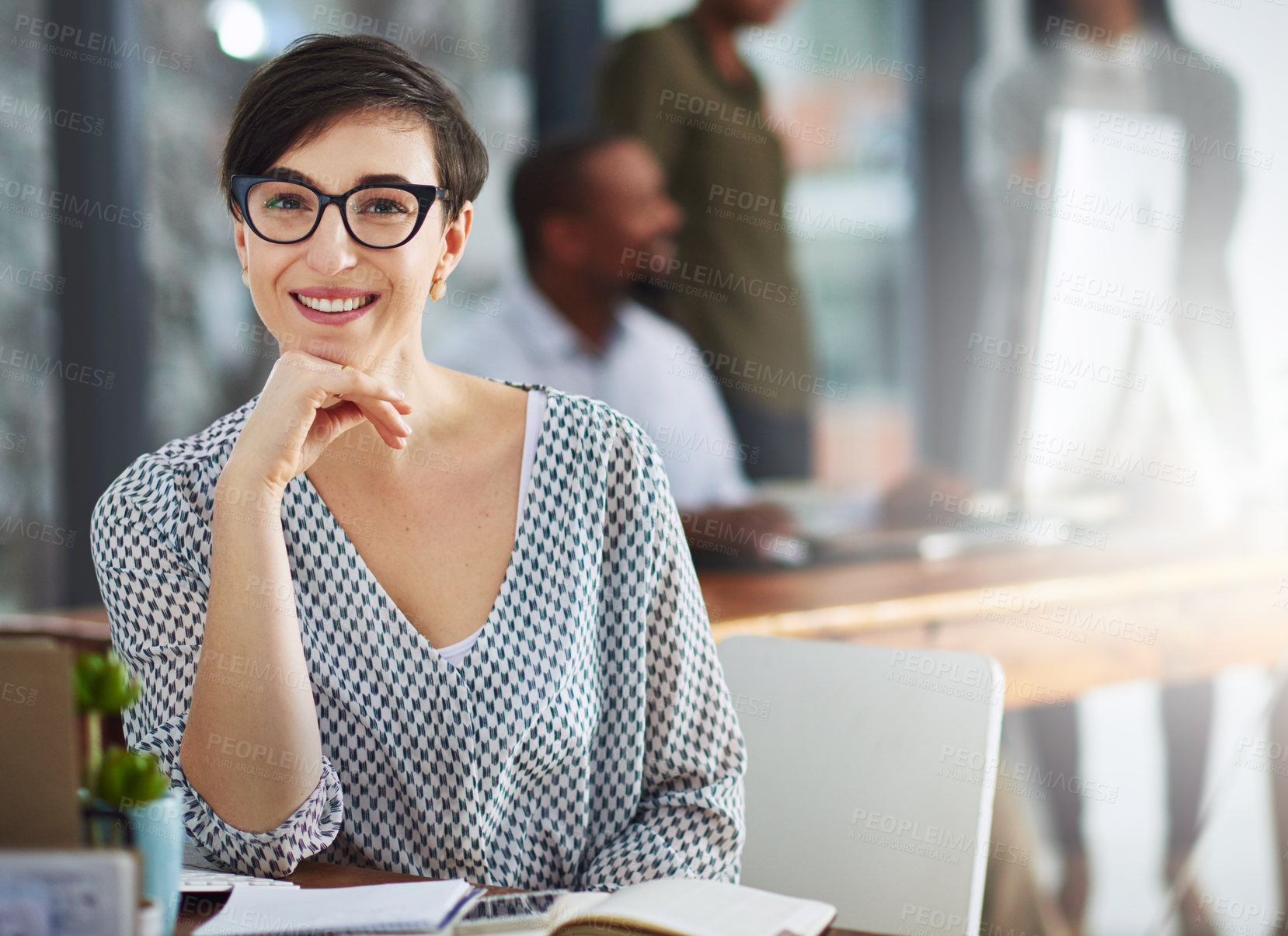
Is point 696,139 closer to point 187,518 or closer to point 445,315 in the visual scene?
point 445,315

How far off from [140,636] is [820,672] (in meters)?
0.71

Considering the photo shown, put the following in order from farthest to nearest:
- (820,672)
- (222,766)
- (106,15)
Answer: (106,15) → (820,672) → (222,766)

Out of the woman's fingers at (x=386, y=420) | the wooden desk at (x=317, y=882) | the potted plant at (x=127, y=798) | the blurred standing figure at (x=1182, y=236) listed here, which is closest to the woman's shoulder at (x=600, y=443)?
the woman's fingers at (x=386, y=420)

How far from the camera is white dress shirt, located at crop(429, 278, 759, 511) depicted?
300 centimetres

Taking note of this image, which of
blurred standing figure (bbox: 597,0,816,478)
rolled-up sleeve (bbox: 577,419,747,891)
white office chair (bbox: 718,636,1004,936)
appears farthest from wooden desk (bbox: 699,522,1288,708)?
blurred standing figure (bbox: 597,0,816,478)

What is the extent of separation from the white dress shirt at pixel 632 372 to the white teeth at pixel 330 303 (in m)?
1.81

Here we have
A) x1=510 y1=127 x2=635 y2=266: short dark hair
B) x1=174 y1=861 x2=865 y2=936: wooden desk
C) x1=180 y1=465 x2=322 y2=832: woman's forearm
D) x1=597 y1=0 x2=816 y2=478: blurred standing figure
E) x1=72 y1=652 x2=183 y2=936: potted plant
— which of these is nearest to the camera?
x1=72 y1=652 x2=183 y2=936: potted plant

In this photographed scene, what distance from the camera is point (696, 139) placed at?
3650 mm

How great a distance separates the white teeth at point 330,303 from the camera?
3.77 feet

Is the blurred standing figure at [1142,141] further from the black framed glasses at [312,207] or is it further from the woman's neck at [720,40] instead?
the black framed glasses at [312,207]

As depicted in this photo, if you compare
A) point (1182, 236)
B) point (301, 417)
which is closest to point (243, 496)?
point (301, 417)

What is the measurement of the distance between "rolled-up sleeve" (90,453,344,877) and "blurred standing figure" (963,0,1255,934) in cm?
221

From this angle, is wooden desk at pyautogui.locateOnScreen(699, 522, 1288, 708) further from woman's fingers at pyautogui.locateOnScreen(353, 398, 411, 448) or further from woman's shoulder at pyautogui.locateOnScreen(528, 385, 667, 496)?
woman's fingers at pyautogui.locateOnScreen(353, 398, 411, 448)

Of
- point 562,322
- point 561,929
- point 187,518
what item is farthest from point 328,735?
point 562,322
